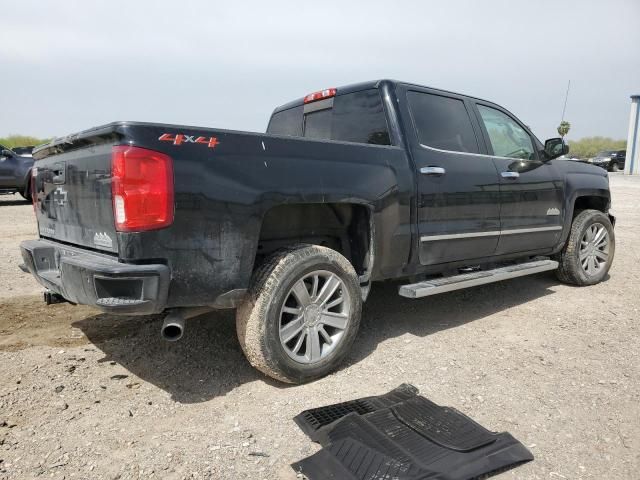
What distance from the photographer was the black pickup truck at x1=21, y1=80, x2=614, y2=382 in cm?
240

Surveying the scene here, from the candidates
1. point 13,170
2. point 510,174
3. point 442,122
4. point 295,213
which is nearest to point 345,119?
point 442,122

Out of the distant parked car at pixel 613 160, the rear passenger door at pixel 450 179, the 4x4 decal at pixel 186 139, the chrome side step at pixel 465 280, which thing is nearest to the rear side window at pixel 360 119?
the rear passenger door at pixel 450 179

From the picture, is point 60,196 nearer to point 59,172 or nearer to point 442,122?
point 59,172

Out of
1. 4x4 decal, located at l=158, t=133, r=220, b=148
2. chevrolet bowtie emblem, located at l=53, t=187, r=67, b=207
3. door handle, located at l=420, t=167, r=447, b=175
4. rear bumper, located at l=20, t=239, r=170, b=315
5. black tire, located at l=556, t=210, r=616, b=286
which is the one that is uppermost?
4x4 decal, located at l=158, t=133, r=220, b=148

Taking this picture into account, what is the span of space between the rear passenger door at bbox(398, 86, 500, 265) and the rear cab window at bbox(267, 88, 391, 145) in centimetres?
21

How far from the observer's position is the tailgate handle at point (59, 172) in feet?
9.71

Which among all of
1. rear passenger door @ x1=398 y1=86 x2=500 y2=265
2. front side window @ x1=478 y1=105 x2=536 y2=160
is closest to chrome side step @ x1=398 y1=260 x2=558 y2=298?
rear passenger door @ x1=398 y1=86 x2=500 y2=265

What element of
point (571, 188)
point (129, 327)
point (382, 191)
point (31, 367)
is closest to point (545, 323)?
point (571, 188)

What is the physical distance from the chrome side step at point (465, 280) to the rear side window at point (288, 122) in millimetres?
1857

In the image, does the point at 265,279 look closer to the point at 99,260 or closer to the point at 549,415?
the point at 99,260

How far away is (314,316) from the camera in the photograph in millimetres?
3041

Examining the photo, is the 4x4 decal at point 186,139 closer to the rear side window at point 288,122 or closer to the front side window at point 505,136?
the rear side window at point 288,122

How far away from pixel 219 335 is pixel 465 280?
2026mm

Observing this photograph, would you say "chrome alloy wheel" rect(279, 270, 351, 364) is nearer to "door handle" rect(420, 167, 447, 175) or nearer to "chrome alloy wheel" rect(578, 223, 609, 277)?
"door handle" rect(420, 167, 447, 175)
